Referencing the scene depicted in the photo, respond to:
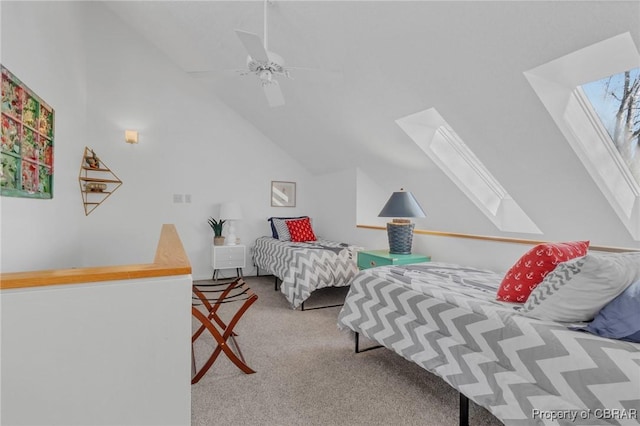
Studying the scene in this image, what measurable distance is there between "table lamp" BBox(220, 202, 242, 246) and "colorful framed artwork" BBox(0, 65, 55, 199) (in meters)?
2.08

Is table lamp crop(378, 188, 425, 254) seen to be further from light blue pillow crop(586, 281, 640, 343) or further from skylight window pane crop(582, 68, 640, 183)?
light blue pillow crop(586, 281, 640, 343)

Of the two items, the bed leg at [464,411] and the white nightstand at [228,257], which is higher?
the white nightstand at [228,257]

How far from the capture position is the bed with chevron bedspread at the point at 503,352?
3.27ft

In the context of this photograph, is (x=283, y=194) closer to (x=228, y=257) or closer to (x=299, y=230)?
(x=299, y=230)

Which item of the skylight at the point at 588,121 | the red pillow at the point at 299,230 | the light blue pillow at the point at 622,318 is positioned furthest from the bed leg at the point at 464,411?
the red pillow at the point at 299,230

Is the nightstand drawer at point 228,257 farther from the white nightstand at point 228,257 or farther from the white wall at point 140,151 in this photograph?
the white wall at point 140,151

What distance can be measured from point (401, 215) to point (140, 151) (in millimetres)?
3619

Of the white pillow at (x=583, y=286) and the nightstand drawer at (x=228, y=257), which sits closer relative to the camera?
the white pillow at (x=583, y=286)

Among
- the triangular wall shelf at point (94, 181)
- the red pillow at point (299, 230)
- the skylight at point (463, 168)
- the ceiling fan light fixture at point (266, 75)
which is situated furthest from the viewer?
the red pillow at point (299, 230)

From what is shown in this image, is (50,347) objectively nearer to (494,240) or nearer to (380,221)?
(494,240)

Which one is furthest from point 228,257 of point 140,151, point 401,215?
point 401,215

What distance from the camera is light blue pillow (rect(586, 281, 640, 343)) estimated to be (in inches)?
41.1

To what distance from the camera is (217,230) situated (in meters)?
4.51

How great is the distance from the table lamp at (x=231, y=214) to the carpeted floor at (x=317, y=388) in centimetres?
206
